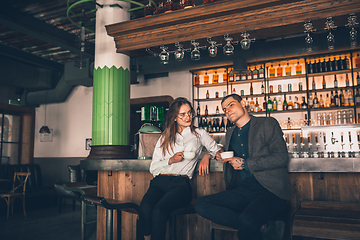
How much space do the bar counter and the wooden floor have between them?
1242mm

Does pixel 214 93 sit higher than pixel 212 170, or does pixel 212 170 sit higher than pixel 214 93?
pixel 214 93

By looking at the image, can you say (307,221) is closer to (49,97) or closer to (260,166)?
(260,166)

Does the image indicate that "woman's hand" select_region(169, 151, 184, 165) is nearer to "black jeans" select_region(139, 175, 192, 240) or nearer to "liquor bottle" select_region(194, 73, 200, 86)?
"black jeans" select_region(139, 175, 192, 240)

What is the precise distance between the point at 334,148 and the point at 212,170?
3481 mm

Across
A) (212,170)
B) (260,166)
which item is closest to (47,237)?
(212,170)

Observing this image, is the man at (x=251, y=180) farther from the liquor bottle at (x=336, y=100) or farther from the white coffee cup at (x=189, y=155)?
the liquor bottle at (x=336, y=100)

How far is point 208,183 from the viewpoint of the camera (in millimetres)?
2576

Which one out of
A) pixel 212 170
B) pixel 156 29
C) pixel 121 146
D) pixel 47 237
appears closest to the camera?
pixel 212 170

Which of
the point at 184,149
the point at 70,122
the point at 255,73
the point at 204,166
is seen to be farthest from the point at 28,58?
the point at 204,166

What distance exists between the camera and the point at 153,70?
5852 millimetres

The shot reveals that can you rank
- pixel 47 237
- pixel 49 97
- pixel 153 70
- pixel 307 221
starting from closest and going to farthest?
pixel 307 221 < pixel 47 237 < pixel 153 70 < pixel 49 97

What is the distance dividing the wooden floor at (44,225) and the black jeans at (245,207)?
251cm

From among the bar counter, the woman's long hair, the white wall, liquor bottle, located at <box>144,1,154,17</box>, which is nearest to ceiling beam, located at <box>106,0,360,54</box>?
liquor bottle, located at <box>144,1,154,17</box>

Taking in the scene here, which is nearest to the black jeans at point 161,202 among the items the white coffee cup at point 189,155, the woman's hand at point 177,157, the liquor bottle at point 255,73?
the woman's hand at point 177,157
